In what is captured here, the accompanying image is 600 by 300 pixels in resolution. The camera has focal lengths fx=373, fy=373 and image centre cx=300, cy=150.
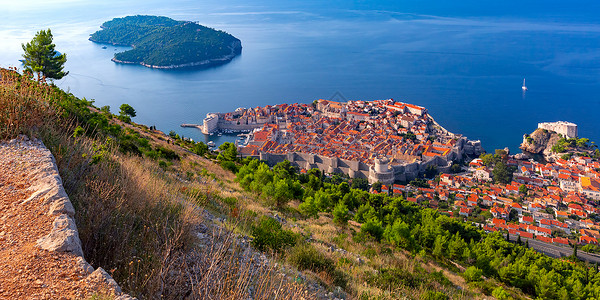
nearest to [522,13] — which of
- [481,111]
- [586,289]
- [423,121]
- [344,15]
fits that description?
[344,15]

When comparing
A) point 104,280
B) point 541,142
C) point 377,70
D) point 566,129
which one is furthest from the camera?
point 377,70

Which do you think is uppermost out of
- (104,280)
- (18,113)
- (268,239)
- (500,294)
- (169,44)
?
(169,44)

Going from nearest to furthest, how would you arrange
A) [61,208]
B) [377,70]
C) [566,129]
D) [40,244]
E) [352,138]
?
[40,244]
[61,208]
[352,138]
[566,129]
[377,70]

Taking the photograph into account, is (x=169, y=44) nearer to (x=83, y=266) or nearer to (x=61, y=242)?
(x=61, y=242)

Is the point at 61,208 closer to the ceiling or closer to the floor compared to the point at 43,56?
closer to the floor

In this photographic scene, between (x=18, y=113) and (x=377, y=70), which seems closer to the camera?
(x=18, y=113)

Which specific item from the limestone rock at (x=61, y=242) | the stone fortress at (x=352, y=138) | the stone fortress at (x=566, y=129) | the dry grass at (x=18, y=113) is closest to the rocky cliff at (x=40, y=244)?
the limestone rock at (x=61, y=242)

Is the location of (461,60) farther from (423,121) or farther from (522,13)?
(522,13)

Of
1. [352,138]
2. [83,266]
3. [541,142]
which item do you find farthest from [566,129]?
[83,266]
